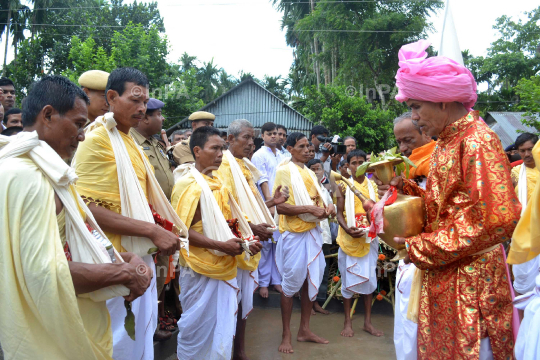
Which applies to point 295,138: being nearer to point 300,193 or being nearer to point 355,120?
point 300,193

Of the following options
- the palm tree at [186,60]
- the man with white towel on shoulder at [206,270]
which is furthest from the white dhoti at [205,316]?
the palm tree at [186,60]

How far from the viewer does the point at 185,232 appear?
3.35m

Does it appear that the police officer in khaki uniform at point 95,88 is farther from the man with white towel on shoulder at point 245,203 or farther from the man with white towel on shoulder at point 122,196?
the man with white towel on shoulder at point 245,203

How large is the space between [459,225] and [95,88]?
2.87 meters

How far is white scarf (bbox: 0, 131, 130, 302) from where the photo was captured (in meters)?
1.84

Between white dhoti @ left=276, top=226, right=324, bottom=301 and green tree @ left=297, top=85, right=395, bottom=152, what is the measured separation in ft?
32.3

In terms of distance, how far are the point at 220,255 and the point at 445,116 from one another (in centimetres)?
216

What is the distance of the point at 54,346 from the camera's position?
183 cm

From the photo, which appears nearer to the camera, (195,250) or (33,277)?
(33,277)

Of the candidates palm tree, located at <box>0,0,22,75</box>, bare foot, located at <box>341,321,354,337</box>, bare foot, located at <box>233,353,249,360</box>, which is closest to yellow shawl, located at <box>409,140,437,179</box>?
bare foot, located at <box>233,353,249,360</box>

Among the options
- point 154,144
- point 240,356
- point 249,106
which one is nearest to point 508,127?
point 249,106

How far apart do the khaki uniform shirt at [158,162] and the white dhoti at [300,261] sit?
193cm

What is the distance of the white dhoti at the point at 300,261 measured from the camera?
5.34m

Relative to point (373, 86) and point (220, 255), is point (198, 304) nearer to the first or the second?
point (220, 255)
